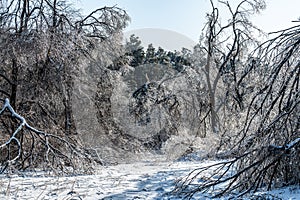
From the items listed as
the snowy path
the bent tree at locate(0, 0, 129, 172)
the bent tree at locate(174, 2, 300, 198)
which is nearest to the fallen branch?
the bent tree at locate(0, 0, 129, 172)

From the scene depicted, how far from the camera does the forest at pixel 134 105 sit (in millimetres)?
3385

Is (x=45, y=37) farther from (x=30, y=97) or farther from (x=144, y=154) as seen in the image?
(x=144, y=154)

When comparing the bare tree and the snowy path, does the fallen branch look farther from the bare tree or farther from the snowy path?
the bare tree

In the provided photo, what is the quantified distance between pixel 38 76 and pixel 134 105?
4.66 metres

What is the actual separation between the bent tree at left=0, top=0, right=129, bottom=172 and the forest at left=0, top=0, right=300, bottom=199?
21 mm

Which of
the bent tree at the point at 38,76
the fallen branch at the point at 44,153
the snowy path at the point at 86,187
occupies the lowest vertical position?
the snowy path at the point at 86,187

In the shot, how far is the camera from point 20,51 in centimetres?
570

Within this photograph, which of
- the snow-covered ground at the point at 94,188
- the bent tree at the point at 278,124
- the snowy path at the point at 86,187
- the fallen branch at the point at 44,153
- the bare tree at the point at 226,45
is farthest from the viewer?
the bare tree at the point at 226,45

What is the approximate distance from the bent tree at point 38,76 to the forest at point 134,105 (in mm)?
21

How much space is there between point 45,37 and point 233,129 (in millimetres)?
4065

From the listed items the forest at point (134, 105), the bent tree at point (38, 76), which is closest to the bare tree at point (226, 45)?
the forest at point (134, 105)

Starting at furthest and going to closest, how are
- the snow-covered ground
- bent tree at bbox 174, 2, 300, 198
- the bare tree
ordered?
the bare tree < the snow-covered ground < bent tree at bbox 174, 2, 300, 198

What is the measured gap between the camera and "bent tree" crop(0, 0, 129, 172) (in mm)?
5473

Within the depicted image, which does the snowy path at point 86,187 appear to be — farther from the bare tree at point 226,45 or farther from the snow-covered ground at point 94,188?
the bare tree at point 226,45
